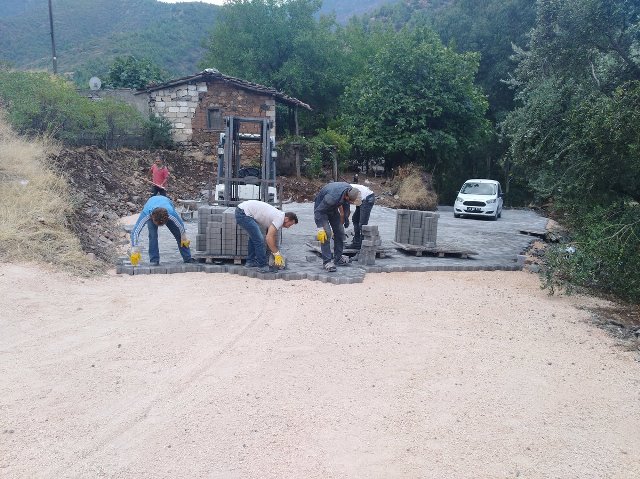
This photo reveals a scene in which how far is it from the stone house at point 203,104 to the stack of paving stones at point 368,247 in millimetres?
14987

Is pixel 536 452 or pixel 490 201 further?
pixel 490 201

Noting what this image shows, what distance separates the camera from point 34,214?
10.2m

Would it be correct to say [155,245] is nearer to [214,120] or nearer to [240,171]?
[240,171]

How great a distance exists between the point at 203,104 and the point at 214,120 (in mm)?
802

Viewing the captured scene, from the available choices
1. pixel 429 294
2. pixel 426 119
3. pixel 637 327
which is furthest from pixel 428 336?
pixel 426 119

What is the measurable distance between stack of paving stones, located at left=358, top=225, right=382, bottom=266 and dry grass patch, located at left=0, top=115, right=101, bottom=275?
14.8 feet

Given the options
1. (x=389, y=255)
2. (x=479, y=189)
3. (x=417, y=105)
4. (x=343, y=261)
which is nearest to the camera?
(x=343, y=261)

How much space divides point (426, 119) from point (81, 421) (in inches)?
990

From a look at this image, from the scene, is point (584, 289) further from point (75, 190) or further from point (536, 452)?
point (75, 190)

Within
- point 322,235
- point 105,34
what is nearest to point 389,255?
point 322,235

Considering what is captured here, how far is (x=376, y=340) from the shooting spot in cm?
665

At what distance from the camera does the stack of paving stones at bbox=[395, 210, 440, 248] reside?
11.8 m

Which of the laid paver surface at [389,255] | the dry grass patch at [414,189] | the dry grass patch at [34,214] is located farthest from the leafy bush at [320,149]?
the dry grass patch at [34,214]

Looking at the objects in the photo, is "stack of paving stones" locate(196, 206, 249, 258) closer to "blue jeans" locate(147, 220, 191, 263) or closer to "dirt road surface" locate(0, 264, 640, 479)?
"blue jeans" locate(147, 220, 191, 263)
